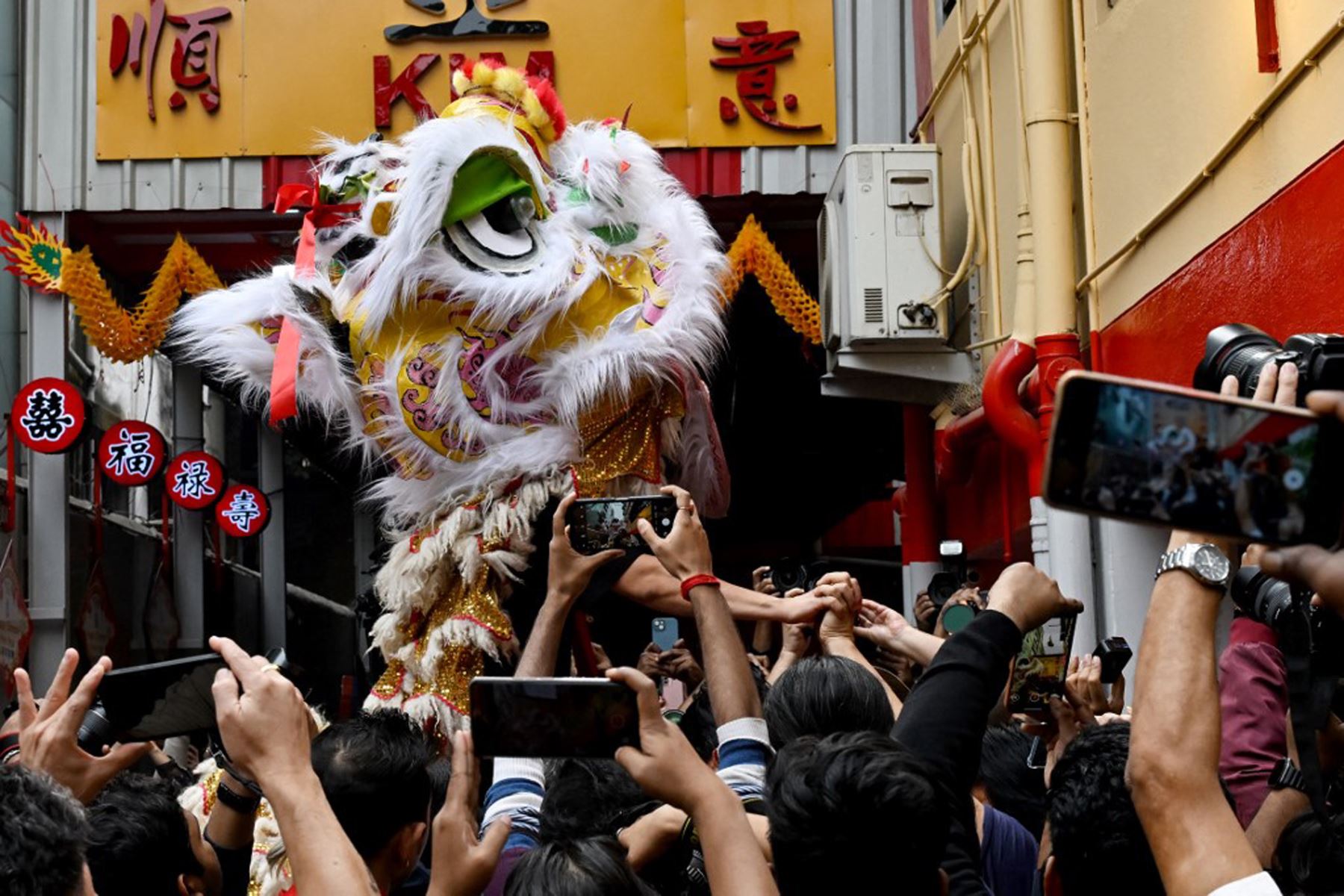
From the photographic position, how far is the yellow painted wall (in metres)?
4.96

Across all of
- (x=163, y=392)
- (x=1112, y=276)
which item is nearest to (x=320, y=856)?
(x=1112, y=276)

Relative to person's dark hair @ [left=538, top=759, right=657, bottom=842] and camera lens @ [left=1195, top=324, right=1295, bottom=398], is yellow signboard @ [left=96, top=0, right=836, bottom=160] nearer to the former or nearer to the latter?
person's dark hair @ [left=538, top=759, right=657, bottom=842]

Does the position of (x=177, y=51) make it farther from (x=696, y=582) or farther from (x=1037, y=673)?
(x=1037, y=673)

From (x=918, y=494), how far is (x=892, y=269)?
200cm

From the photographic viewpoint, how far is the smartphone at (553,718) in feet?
7.38

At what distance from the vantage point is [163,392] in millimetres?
14219

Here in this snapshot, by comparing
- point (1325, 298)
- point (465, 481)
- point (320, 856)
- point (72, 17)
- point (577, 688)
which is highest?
point (72, 17)

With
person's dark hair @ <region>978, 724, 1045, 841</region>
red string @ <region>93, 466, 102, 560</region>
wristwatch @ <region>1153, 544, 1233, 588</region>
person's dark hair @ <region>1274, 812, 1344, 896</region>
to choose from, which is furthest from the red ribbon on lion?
red string @ <region>93, 466, 102, 560</region>

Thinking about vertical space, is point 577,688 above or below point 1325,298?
below

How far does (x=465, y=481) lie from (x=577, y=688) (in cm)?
233

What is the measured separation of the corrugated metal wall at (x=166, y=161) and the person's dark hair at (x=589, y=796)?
6779 mm

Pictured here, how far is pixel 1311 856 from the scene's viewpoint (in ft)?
6.86

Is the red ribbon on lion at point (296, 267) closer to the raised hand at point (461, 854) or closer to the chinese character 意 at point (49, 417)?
the raised hand at point (461, 854)

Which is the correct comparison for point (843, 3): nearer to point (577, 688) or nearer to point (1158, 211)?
point (1158, 211)
